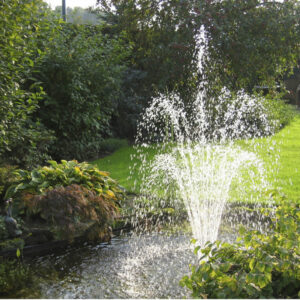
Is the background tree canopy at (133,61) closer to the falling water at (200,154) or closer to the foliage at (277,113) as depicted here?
the falling water at (200,154)

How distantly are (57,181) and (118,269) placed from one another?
169cm

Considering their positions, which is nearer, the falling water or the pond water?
the pond water

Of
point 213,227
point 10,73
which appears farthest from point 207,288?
point 10,73

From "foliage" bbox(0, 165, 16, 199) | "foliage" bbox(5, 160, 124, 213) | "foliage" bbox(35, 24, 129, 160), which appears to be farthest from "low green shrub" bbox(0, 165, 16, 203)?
"foliage" bbox(35, 24, 129, 160)

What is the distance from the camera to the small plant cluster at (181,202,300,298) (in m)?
2.18

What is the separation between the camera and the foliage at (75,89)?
7930 mm

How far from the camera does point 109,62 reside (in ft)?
29.6

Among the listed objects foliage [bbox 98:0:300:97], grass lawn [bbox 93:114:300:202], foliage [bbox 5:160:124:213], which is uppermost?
foliage [bbox 98:0:300:97]

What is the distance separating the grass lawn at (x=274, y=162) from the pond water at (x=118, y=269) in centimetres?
231

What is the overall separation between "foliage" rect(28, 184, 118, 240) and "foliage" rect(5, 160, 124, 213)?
14 cm

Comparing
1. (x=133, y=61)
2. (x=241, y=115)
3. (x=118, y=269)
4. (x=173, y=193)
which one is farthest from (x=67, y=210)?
(x=241, y=115)

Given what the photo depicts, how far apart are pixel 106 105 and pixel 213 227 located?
18.3 ft

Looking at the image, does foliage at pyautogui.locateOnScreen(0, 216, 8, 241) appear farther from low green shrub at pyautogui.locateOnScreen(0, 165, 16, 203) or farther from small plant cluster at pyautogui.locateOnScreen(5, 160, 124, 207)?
low green shrub at pyautogui.locateOnScreen(0, 165, 16, 203)

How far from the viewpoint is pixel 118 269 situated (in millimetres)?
3846
